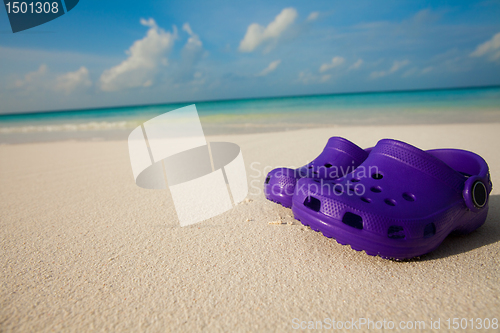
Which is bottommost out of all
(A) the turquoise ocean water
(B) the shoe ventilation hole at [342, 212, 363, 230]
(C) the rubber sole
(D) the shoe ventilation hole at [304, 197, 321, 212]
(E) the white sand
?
(A) the turquoise ocean water

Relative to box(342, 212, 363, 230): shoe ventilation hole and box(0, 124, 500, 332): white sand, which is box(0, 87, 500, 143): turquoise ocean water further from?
box(342, 212, 363, 230): shoe ventilation hole

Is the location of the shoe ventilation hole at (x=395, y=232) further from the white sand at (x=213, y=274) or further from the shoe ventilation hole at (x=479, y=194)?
the shoe ventilation hole at (x=479, y=194)

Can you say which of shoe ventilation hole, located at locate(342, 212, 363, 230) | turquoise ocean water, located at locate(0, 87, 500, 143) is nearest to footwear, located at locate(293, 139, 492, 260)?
shoe ventilation hole, located at locate(342, 212, 363, 230)

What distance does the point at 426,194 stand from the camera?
118cm

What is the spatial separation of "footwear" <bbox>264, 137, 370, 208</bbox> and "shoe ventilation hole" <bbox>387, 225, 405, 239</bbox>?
0.58 m

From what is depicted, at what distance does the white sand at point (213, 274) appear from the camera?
0.92 meters

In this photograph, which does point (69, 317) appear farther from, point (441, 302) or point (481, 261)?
point (481, 261)

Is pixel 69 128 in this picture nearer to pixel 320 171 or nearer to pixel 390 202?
pixel 320 171

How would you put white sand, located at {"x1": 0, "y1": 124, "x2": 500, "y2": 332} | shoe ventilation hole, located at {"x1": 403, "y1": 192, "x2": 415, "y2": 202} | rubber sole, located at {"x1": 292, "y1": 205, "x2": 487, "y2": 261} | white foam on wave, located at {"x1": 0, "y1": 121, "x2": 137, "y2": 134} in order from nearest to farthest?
white sand, located at {"x1": 0, "y1": 124, "x2": 500, "y2": 332}, rubber sole, located at {"x1": 292, "y1": 205, "x2": 487, "y2": 261}, shoe ventilation hole, located at {"x1": 403, "y1": 192, "x2": 415, "y2": 202}, white foam on wave, located at {"x1": 0, "y1": 121, "x2": 137, "y2": 134}

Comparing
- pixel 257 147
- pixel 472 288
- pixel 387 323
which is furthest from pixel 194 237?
pixel 257 147

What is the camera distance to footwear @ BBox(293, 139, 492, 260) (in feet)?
3.55

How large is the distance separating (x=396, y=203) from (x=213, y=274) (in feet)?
2.63

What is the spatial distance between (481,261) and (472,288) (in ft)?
0.75

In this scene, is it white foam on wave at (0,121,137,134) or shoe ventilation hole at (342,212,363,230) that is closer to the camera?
shoe ventilation hole at (342,212,363,230)
